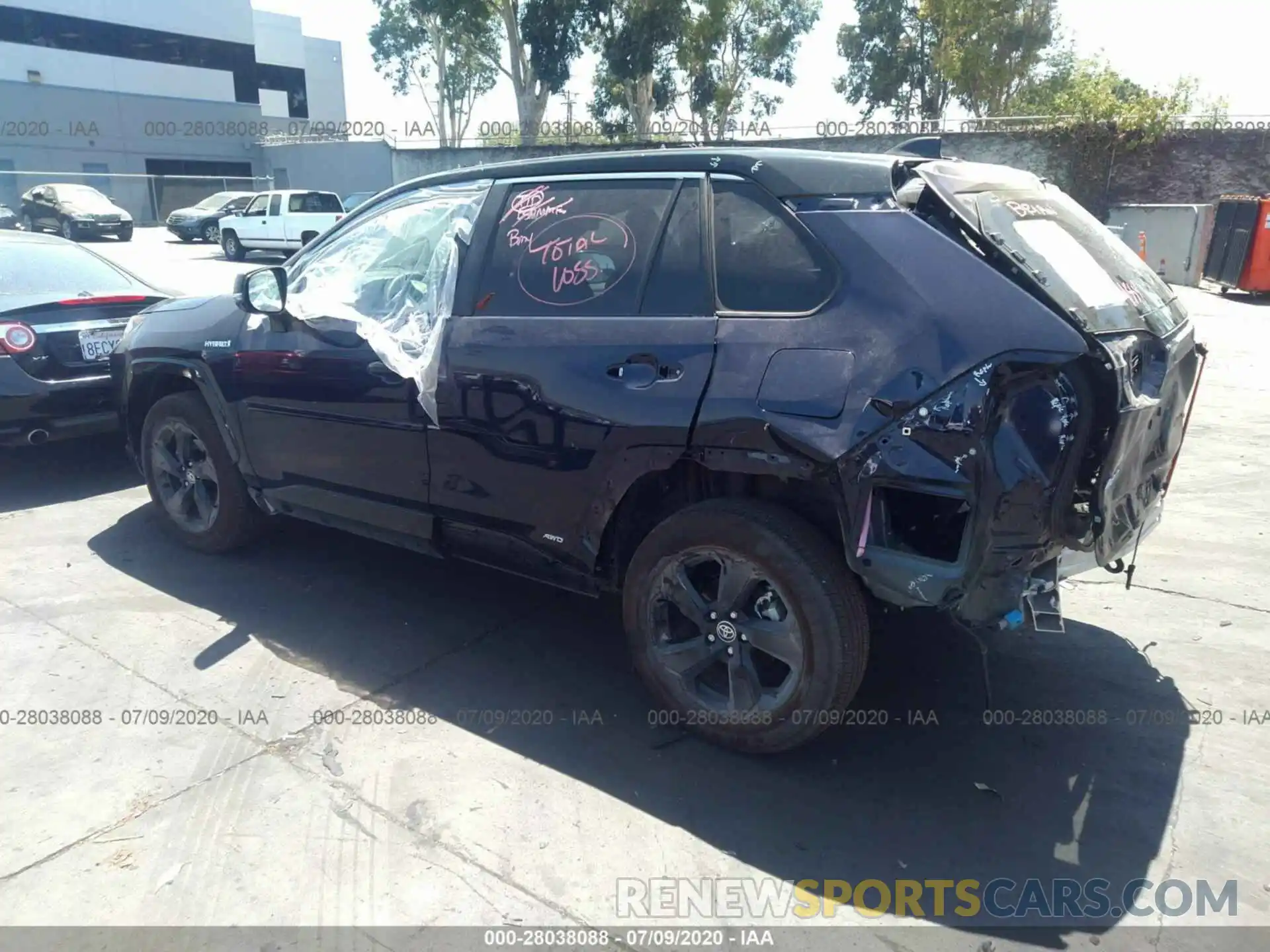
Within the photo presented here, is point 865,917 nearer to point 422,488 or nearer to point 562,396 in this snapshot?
point 562,396

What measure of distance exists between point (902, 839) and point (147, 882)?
7.22ft

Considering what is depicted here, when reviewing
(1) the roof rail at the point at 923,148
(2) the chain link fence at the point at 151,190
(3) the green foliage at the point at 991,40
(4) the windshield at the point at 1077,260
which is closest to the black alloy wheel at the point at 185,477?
(1) the roof rail at the point at 923,148

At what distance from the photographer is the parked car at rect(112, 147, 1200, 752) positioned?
2.79 metres

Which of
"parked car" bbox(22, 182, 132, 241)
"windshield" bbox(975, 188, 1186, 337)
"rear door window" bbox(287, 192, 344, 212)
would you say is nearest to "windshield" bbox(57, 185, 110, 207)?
"parked car" bbox(22, 182, 132, 241)

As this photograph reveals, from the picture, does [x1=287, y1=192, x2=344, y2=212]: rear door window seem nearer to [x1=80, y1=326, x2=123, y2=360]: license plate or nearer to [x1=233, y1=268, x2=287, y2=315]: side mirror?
[x1=80, y1=326, x2=123, y2=360]: license plate

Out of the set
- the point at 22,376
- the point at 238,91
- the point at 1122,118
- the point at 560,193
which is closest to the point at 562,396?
the point at 560,193

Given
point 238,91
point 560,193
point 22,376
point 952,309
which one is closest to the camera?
point 952,309

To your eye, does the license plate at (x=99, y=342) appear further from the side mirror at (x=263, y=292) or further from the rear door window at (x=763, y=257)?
the rear door window at (x=763, y=257)

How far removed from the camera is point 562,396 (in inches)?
136

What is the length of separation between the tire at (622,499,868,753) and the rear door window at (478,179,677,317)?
0.83 metres

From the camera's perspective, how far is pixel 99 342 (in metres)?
6.23

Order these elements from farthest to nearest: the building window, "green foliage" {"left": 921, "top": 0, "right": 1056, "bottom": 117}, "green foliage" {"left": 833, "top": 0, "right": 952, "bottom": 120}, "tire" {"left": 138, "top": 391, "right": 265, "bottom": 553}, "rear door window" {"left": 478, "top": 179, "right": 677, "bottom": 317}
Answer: "green foliage" {"left": 833, "top": 0, "right": 952, "bottom": 120} < the building window < "green foliage" {"left": 921, "top": 0, "right": 1056, "bottom": 117} < "tire" {"left": 138, "top": 391, "right": 265, "bottom": 553} < "rear door window" {"left": 478, "top": 179, "right": 677, "bottom": 317}

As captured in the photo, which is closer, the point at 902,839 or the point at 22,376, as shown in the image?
the point at 902,839

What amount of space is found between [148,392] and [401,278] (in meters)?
2.07
